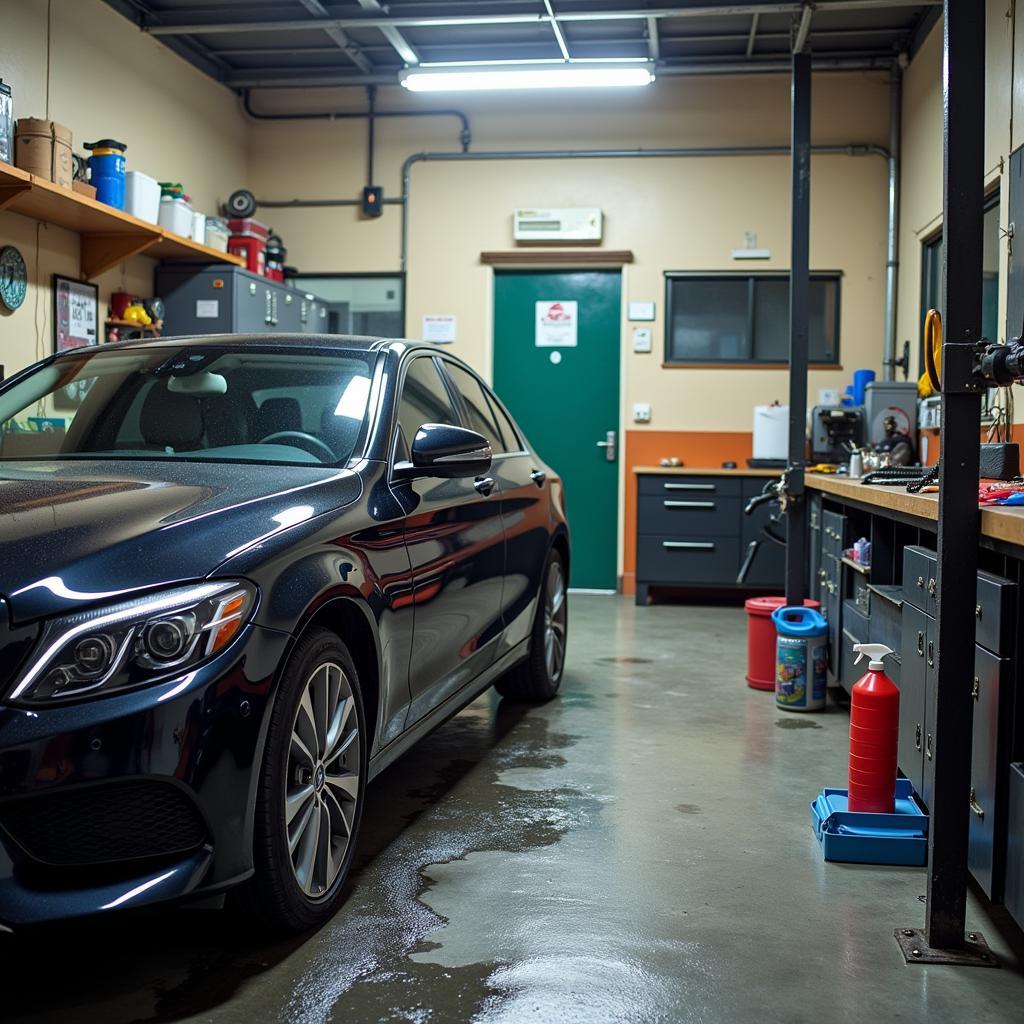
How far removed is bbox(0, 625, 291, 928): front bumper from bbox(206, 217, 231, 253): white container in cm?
589

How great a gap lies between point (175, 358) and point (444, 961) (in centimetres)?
166

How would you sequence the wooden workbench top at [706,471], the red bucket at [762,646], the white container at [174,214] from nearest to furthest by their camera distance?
the red bucket at [762,646] < the white container at [174,214] < the wooden workbench top at [706,471]

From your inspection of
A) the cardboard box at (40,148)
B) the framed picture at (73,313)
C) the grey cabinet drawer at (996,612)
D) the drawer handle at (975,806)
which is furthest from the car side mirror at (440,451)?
the framed picture at (73,313)

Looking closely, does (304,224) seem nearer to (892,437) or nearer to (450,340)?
(450,340)

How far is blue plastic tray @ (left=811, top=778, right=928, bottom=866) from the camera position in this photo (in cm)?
271

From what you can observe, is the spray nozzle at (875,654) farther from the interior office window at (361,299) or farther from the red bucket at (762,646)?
the interior office window at (361,299)

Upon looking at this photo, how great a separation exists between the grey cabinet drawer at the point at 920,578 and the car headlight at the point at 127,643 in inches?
66.0

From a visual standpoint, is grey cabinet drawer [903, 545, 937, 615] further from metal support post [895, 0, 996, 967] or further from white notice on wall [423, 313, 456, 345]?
white notice on wall [423, 313, 456, 345]

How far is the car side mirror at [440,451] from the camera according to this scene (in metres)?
2.63

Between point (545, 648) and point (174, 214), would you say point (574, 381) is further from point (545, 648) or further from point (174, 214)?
point (545, 648)

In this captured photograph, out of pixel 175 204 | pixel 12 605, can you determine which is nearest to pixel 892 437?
pixel 175 204

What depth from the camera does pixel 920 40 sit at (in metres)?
7.50

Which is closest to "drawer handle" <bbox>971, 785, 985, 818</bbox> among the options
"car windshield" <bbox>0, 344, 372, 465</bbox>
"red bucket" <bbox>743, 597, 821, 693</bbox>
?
"car windshield" <bbox>0, 344, 372, 465</bbox>

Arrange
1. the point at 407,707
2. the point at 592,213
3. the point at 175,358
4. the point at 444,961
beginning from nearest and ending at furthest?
1. the point at 444,961
2. the point at 407,707
3. the point at 175,358
4. the point at 592,213
